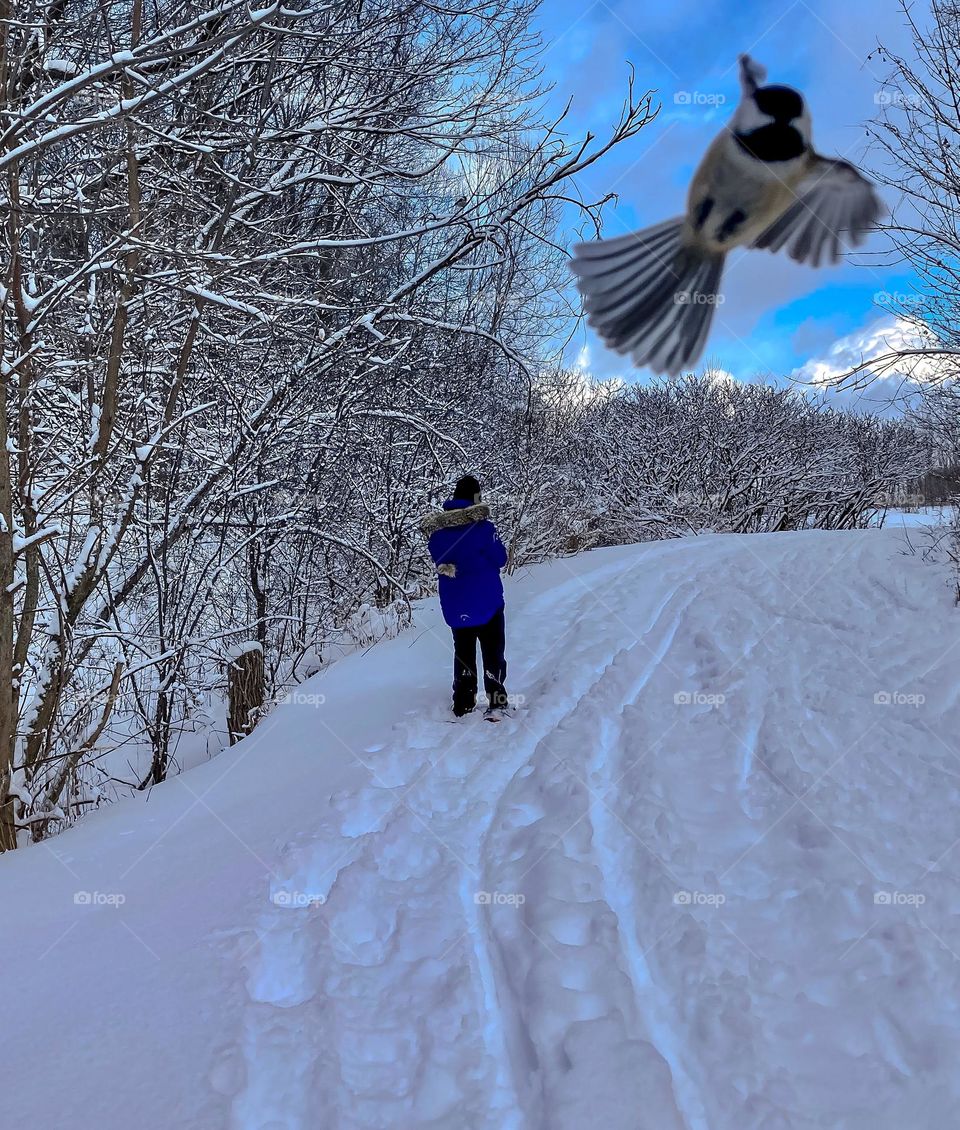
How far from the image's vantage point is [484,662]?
5.09 meters

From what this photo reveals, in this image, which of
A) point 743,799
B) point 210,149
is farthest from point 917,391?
point 210,149

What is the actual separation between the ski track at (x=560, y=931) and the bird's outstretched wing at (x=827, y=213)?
377 centimetres

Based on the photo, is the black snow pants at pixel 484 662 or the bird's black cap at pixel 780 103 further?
the bird's black cap at pixel 780 103

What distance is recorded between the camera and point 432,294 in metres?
8.87

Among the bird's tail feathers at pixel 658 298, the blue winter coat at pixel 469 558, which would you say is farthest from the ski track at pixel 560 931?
the bird's tail feathers at pixel 658 298

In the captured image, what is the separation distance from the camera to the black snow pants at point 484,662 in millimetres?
→ 5051

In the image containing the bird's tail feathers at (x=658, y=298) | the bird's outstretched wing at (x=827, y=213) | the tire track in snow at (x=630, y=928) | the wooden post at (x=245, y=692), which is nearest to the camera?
the tire track in snow at (x=630, y=928)

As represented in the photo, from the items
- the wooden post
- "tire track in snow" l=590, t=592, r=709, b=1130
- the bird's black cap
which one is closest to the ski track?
"tire track in snow" l=590, t=592, r=709, b=1130

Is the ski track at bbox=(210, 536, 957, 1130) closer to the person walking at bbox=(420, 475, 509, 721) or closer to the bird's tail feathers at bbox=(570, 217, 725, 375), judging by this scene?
the person walking at bbox=(420, 475, 509, 721)

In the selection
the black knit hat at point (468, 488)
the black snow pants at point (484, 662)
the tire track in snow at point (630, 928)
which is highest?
the black knit hat at point (468, 488)

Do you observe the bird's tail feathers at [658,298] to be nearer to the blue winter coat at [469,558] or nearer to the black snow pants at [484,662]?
the blue winter coat at [469,558]

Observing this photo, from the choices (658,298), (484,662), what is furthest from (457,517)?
(658,298)

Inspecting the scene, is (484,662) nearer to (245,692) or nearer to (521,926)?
(521,926)

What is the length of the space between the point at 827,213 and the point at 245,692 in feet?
21.8
